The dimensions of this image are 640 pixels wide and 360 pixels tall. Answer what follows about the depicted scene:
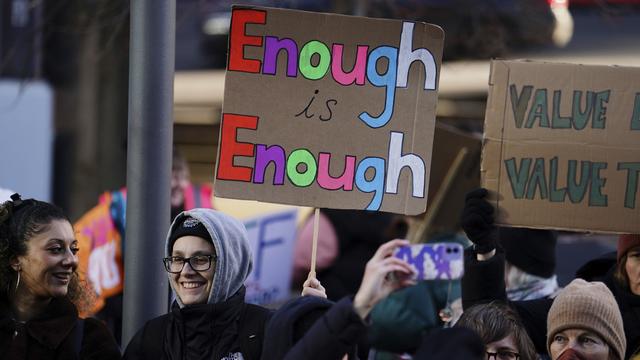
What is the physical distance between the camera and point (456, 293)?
7152 mm

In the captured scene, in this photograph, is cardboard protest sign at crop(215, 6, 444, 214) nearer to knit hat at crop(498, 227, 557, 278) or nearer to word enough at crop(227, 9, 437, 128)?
word enough at crop(227, 9, 437, 128)

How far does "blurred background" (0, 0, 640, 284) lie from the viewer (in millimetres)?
11367

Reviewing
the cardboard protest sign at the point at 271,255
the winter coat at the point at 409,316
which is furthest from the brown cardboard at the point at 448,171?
the cardboard protest sign at the point at 271,255

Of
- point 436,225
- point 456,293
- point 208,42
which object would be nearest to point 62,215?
point 456,293

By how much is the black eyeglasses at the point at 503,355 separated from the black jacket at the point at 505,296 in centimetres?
44

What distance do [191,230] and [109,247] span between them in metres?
3.14

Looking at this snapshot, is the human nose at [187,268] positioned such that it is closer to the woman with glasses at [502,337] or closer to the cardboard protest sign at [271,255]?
the woman with glasses at [502,337]

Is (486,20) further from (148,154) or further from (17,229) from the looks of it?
(17,229)

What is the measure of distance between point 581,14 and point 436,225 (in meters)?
9.30

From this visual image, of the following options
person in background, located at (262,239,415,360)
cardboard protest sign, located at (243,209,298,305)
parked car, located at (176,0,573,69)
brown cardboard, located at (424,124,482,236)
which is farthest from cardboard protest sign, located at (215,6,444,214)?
parked car, located at (176,0,573,69)

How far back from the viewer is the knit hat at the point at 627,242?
534 centimetres

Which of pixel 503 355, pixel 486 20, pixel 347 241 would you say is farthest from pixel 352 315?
pixel 486 20

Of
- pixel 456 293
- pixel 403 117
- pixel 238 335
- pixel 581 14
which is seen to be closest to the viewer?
pixel 238 335

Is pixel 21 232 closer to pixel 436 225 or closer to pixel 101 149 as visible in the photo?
pixel 436 225
